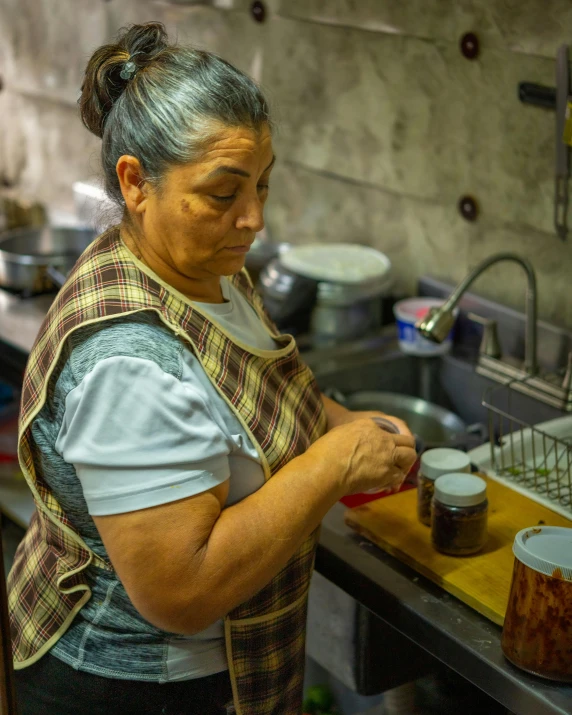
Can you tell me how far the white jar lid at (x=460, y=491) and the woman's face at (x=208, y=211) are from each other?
0.47 meters

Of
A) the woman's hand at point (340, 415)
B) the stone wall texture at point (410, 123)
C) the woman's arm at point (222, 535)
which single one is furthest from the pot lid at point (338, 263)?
the woman's arm at point (222, 535)

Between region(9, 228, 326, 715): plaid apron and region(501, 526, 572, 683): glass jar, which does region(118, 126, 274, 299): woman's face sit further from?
region(501, 526, 572, 683): glass jar

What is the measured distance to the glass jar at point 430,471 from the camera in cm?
147

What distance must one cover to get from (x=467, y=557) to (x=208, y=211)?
0.67 m

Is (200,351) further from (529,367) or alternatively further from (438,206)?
(438,206)

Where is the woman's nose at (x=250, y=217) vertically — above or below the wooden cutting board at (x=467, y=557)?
above

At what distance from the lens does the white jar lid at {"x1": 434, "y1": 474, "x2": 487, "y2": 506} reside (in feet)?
4.50

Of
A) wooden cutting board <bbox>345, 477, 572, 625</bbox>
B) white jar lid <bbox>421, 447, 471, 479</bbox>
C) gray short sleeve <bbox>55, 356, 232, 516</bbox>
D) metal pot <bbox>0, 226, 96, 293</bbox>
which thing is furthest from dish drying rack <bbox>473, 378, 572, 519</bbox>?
metal pot <bbox>0, 226, 96, 293</bbox>

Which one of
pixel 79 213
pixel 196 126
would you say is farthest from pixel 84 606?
pixel 79 213

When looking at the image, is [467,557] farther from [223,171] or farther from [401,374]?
[401,374]

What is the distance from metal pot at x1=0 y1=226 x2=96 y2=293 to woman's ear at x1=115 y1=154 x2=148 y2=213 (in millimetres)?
1424

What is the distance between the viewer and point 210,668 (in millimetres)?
1273

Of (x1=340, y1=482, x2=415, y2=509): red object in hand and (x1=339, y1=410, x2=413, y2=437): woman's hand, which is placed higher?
(x1=339, y1=410, x2=413, y2=437): woman's hand

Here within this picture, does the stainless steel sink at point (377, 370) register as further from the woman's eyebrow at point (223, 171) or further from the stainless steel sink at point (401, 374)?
the woman's eyebrow at point (223, 171)
